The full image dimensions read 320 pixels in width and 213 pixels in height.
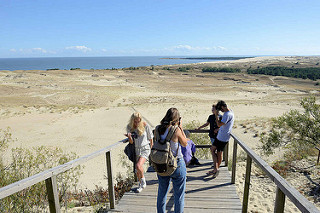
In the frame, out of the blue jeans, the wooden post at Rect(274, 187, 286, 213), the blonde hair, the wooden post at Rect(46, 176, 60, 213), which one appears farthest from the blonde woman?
the wooden post at Rect(274, 187, 286, 213)

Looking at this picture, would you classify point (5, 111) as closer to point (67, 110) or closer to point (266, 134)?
point (67, 110)

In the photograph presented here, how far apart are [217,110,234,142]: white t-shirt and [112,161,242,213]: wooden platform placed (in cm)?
102

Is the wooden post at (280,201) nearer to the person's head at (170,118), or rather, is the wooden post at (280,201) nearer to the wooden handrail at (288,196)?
the wooden handrail at (288,196)

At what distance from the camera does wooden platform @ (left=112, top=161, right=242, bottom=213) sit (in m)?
4.22

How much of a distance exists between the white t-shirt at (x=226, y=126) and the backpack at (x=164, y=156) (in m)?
1.99

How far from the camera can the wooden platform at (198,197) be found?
13.8 ft

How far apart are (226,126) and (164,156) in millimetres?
2250

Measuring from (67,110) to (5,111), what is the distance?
6052 millimetres

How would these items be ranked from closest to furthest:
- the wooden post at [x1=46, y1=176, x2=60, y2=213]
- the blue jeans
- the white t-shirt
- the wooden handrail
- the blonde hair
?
the wooden handrail → the wooden post at [x1=46, y1=176, x2=60, y2=213] → the blue jeans → the blonde hair → the white t-shirt

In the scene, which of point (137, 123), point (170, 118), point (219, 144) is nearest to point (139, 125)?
point (137, 123)

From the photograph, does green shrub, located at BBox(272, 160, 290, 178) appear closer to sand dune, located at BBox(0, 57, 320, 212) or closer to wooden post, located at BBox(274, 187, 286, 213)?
sand dune, located at BBox(0, 57, 320, 212)

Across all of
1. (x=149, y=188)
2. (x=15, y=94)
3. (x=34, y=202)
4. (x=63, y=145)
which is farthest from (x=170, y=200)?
(x=15, y=94)

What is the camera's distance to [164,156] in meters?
3.24

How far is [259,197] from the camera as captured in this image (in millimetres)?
6262
